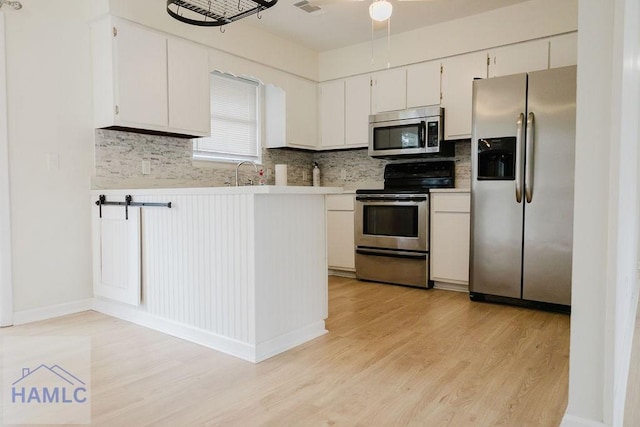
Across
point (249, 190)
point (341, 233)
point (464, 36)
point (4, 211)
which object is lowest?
point (341, 233)

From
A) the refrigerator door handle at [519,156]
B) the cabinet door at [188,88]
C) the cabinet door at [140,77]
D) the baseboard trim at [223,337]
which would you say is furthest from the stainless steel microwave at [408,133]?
the baseboard trim at [223,337]

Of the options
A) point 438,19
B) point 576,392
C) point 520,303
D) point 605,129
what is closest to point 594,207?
point 605,129

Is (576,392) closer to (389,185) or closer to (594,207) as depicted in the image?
(594,207)

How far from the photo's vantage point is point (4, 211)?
9.77 ft

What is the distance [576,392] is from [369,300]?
86.1 inches

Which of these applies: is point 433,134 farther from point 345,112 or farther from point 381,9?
point 381,9

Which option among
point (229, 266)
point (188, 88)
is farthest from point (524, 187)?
point (188, 88)

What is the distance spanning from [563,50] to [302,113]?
2.62 metres

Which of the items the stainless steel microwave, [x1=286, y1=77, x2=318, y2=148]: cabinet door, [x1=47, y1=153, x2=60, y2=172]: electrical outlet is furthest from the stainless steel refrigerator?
[x1=47, y1=153, x2=60, y2=172]: electrical outlet

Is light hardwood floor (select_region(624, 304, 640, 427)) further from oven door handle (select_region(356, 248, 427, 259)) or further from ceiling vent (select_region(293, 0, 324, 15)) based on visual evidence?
ceiling vent (select_region(293, 0, 324, 15))

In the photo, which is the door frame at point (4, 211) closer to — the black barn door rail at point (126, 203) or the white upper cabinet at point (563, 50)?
the black barn door rail at point (126, 203)

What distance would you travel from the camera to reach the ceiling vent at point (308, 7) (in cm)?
376

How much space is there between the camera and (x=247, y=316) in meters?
2.35

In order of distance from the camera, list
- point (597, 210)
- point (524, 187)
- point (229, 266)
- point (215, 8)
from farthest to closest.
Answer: point (524, 187)
point (215, 8)
point (229, 266)
point (597, 210)
